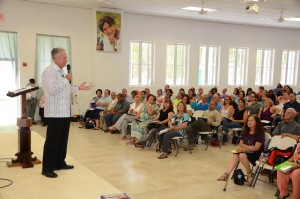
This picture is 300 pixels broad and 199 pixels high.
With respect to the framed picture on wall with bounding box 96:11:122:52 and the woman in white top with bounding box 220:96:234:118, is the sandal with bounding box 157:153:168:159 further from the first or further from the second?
the framed picture on wall with bounding box 96:11:122:52

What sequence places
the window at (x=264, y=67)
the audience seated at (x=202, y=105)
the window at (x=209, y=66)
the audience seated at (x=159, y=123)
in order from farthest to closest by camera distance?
the window at (x=264, y=67)
the window at (x=209, y=66)
the audience seated at (x=202, y=105)
the audience seated at (x=159, y=123)

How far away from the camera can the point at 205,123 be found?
22.2 ft

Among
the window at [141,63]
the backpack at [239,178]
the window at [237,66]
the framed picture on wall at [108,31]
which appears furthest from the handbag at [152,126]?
the window at [237,66]

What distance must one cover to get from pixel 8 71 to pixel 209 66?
7.57 meters

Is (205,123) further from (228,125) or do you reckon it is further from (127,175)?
(127,175)

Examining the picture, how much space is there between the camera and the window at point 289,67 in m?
14.7

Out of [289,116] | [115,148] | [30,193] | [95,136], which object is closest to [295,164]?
[289,116]

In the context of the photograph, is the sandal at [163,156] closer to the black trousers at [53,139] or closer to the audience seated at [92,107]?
the black trousers at [53,139]

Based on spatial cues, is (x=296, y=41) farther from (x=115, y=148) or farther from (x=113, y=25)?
(x=115, y=148)

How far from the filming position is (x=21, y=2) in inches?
370

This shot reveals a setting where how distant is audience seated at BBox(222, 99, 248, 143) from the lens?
722 centimetres

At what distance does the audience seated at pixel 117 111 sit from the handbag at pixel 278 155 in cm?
469

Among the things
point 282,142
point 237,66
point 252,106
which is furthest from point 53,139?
point 237,66

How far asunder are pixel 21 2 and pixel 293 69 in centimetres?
1199
